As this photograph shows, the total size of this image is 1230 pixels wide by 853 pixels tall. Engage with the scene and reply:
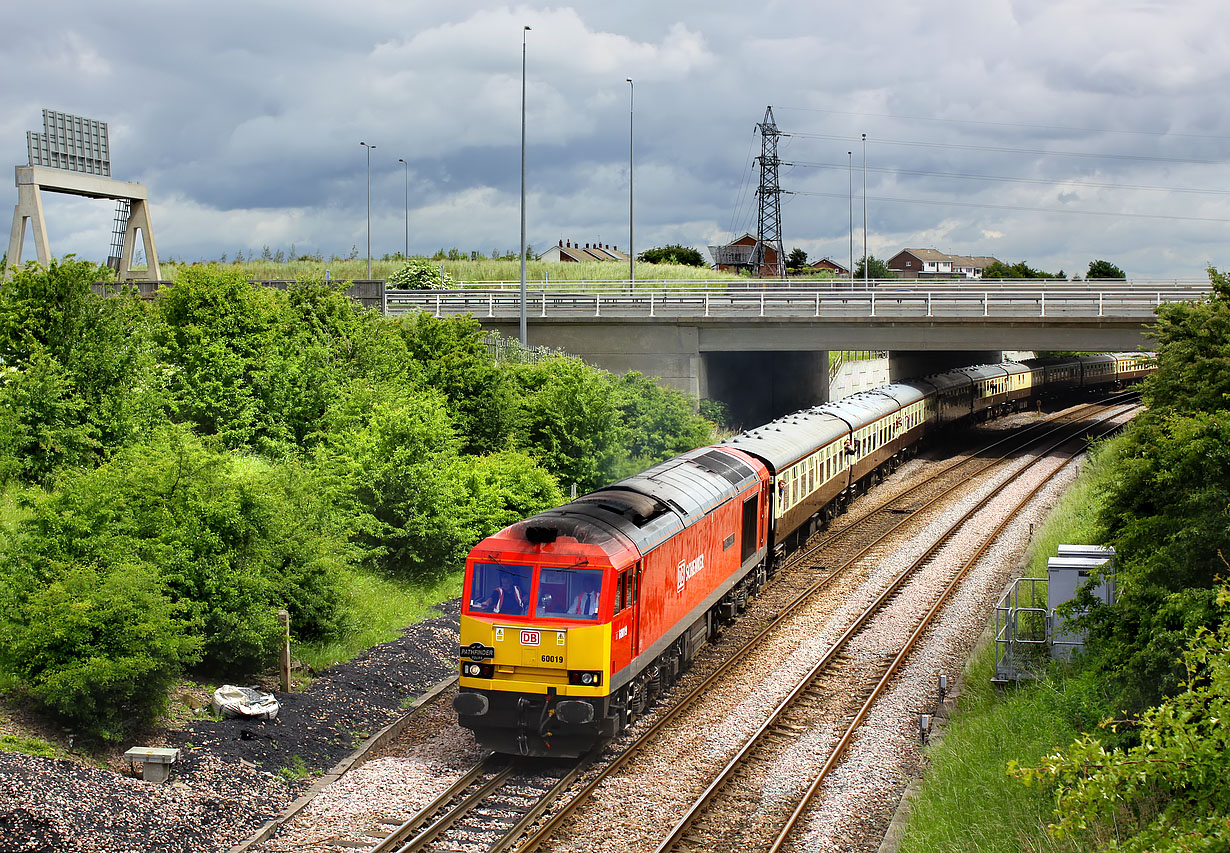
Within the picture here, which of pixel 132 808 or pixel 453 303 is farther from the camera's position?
pixel 453 303

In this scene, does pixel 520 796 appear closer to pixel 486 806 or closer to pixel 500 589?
pixel 486 806

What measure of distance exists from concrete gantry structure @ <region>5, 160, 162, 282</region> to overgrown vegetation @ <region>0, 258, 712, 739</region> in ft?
45.0

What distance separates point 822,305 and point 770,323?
7.16 ft

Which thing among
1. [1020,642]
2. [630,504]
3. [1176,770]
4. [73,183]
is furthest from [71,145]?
[1176,770]

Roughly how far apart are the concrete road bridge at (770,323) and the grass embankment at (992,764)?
23800 millimetres

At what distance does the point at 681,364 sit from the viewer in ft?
142

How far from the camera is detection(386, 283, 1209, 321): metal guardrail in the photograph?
127ft

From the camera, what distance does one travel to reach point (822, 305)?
42.3 metres

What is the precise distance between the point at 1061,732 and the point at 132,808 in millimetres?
11259

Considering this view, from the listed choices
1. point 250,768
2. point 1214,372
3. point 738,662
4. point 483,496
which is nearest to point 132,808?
point 250,768

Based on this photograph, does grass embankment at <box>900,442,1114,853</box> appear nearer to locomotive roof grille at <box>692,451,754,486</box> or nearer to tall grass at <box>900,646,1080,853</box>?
tall grass at <box>900,646,1080,853</box>

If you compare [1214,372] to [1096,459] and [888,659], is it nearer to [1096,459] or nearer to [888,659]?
[888,659]

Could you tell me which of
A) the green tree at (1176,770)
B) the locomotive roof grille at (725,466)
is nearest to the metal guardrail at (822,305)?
the locomotive roof grille at (725,466)

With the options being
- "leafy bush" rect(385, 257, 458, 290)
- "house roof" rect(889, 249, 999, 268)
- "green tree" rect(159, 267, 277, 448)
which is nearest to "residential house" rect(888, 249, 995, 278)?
"house roof" rect(889, 249, 999, 268)
